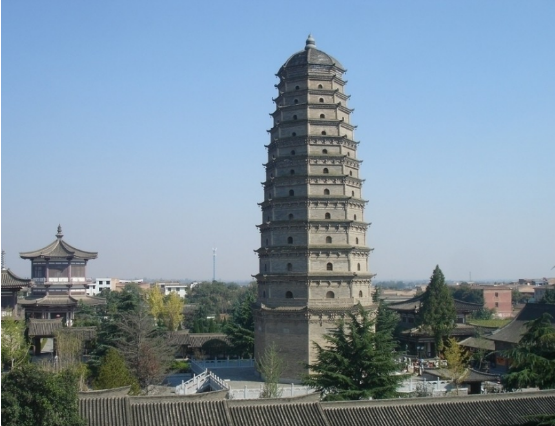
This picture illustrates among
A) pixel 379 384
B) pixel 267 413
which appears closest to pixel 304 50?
pixel 379 384

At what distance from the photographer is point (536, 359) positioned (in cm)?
2005

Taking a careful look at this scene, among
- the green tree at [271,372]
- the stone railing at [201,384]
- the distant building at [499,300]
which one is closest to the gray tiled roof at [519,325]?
the green tree at [271,372]

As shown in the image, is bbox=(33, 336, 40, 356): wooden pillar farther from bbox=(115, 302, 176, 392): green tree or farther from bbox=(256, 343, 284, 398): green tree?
bbox=(256, 343, 284, 398): green tree

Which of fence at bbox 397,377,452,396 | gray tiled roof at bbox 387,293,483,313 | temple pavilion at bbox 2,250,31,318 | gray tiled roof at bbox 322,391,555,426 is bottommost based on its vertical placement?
fence at bbox 397,377,452,396

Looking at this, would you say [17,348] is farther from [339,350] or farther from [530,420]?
[530,420]

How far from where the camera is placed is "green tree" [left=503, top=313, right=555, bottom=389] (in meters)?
20.2

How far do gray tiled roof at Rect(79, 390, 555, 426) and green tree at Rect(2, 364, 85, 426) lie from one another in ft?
10.0

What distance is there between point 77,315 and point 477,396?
4164cm

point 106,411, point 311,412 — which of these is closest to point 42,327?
point 106,411

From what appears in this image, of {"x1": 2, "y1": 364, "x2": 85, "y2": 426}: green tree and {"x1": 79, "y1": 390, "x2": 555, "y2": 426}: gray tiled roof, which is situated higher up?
{"x1": 2, "y1": 364, "x2": 85, "y2": 426}: green tree

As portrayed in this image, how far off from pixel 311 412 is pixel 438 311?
25.1m

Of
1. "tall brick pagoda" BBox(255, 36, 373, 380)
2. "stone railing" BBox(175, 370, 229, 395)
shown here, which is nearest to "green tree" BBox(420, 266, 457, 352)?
"tall brick pagoda" BBox(255, 36, 373, 380)

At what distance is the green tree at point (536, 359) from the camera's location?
20.2 m

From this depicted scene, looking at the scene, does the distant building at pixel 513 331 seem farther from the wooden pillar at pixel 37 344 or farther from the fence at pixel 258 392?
the wooden pillar at pixel 37 344
